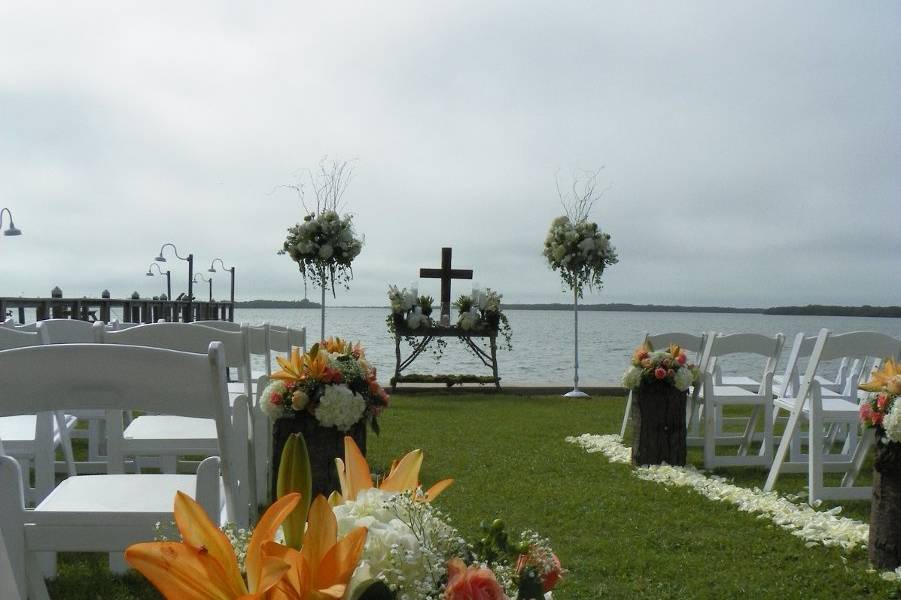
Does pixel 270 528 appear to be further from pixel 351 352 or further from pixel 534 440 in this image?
pixel 534 440

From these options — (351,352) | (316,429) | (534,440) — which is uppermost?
(351,352)

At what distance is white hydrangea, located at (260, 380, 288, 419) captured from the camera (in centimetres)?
443

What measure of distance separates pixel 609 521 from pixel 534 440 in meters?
2.89

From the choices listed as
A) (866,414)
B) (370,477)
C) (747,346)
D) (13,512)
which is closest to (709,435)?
(747,346)

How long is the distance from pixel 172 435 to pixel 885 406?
122 inches

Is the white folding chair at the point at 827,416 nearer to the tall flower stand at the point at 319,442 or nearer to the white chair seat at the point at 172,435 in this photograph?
the tall flower stand at the point at 319,442

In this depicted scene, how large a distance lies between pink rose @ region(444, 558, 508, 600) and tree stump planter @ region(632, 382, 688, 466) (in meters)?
5.51

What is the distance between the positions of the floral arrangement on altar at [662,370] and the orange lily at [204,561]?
548cm

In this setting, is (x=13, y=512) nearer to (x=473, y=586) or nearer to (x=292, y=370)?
(x=473, y=586)

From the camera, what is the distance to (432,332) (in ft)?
38.3

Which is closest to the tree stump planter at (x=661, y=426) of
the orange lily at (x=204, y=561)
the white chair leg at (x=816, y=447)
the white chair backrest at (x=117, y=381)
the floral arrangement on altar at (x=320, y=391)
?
the white chair leg at (x=816, y=447)

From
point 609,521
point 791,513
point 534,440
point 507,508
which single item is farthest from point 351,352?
point 534,440

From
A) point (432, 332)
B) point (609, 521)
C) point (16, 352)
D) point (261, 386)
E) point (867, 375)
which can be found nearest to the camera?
point (16, 352)

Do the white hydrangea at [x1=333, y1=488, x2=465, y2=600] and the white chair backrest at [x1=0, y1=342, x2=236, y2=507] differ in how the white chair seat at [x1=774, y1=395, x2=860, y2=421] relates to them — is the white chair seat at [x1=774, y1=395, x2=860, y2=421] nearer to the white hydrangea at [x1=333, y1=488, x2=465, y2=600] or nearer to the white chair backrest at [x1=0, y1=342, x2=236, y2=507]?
the white chair backrest at [x1=0, y1=342, x2=236, y2=507]
